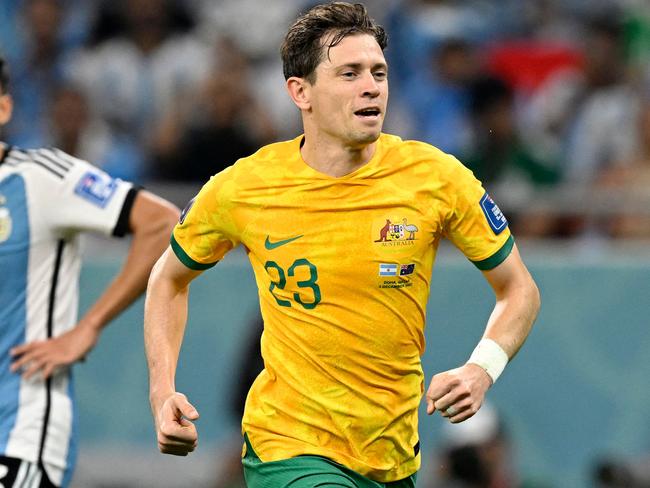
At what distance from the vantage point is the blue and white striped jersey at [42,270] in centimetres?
610

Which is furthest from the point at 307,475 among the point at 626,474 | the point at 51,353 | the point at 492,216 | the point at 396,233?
the point at 626,474

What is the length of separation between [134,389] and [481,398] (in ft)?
18.9

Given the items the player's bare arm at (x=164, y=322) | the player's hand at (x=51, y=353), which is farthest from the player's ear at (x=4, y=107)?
the player's bare arm at (x=164, y=322)

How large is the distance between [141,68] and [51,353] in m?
6.18

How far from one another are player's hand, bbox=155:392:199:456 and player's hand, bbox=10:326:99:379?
1215 millimetres

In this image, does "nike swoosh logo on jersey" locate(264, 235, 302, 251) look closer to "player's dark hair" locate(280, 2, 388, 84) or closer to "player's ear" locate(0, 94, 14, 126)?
"player's dark hair" locate(280, 2, 388, 84)

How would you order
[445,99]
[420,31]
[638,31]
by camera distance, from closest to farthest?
[445,99] < [420,31] < [638,31]

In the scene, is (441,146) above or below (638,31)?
below

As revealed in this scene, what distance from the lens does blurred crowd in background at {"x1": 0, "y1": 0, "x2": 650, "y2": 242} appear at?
10484 millimetres

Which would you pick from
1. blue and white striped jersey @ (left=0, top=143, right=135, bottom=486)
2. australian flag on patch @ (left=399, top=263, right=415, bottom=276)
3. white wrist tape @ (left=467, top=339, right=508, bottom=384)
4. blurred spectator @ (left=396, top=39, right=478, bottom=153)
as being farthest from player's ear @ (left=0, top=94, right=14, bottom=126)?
blurred spectator @ (left=396, top=39, right=478, bottom=153)

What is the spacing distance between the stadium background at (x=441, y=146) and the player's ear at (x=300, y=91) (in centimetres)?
451

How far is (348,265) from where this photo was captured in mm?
5195

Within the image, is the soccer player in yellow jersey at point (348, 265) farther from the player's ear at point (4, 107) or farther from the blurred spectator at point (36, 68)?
A: the blurred spectator at point (36, 68)

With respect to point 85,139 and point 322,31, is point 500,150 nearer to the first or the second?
point 85,139
